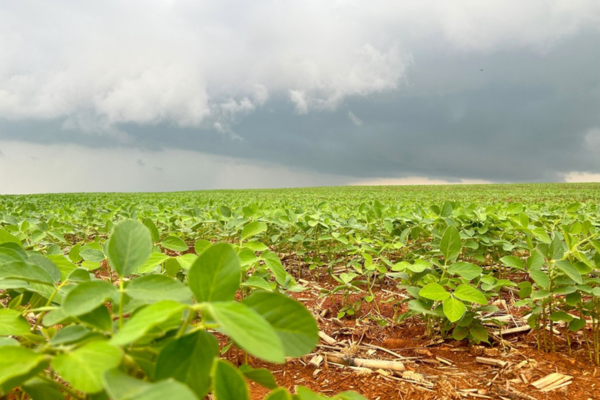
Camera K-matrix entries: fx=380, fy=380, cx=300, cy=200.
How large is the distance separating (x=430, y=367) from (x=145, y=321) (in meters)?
2.08

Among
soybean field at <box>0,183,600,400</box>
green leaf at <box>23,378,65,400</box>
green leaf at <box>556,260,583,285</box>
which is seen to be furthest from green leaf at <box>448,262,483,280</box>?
green leaf at <box>23,378,65,400</box>

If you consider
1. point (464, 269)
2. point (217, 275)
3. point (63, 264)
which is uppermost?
point (217, 275)

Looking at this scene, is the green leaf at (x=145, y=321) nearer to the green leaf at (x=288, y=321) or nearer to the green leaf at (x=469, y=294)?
the green leaf at (x=288, y=321)

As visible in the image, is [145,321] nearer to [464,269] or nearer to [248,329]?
[248,329]

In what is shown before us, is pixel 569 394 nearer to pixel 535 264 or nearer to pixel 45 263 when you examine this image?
A: pixel 535 264

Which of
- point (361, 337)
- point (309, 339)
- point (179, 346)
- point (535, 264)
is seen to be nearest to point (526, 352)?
point (535, 264)

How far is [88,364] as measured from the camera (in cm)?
48

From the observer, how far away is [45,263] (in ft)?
3.03

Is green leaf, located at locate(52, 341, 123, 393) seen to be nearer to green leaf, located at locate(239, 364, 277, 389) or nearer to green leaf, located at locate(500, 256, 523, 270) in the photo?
green leaf, located at locate(239, 364, 277, 389)

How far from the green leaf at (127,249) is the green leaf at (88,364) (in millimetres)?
176

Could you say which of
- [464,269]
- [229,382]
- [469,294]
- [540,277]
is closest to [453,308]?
[469,294]

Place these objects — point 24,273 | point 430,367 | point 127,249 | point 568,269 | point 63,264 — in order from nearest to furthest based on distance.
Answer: point 127,249 < point 24,273 < point 63,264 < point 568,269 < point 430,367

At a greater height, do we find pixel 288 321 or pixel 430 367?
pixel 288 321

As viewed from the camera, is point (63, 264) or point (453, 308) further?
point (453, 308)
